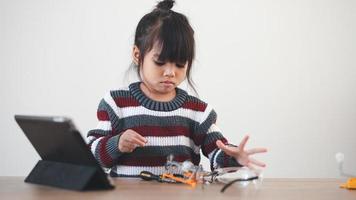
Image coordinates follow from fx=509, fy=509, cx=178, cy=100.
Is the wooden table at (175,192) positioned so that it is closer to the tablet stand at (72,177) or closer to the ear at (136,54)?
the tablet stand at (72,177)

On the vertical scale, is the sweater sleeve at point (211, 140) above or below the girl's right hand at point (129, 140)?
below

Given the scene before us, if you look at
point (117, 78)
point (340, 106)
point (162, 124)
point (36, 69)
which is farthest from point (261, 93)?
point (162, 124)

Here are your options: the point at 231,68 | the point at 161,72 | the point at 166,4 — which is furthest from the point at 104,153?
the point at 231,68

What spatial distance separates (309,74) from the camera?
8.96ft

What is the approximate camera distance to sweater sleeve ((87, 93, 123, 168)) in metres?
1.21

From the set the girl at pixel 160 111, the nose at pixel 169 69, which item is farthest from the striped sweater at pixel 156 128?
the nose at pixel 169 69

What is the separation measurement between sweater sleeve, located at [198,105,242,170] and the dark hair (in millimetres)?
155

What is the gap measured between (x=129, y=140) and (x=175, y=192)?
0.24m

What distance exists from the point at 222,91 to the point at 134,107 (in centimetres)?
125

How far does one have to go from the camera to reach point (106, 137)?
1.28m

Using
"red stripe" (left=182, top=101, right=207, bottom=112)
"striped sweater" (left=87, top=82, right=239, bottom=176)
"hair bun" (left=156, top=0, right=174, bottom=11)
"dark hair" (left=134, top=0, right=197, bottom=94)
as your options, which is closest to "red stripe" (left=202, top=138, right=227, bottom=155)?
"striped sweater" (left=87, top=82, right=239, bottom=176)

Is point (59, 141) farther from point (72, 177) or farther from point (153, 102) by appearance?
point (153, 102)

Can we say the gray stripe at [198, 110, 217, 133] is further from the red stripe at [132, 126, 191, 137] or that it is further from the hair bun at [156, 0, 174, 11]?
the hair bun at [156, 0, 174, 11]

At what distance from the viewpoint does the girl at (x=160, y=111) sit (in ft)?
4.37
